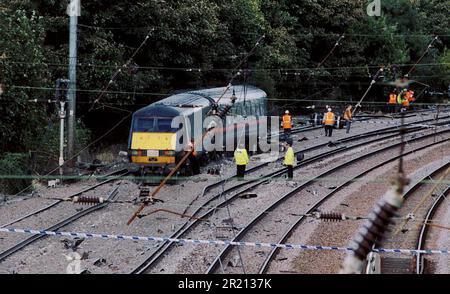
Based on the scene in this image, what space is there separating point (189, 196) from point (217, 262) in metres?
6.13

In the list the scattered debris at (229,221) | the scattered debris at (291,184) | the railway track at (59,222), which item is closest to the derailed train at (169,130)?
the railway track at (59,222)

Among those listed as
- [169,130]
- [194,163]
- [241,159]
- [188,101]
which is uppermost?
[188,101]

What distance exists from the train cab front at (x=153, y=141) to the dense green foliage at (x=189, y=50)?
3765 millimetres

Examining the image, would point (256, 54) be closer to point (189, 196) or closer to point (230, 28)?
point (230, 28)

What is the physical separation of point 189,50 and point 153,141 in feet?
35.4

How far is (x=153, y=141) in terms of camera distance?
21.8 m

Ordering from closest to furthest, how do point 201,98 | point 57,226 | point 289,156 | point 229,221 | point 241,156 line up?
point 57,226, point 229,221, point 241,156, point 289,156, point 201,98

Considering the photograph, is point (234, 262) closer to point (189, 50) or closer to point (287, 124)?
point (287, 124)

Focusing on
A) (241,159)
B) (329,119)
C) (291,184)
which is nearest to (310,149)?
(329,119)

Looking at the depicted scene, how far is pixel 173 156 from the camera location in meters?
21.6

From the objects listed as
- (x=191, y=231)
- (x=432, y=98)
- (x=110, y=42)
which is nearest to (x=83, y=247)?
(x=191, y=231)

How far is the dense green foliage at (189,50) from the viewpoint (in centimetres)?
2336

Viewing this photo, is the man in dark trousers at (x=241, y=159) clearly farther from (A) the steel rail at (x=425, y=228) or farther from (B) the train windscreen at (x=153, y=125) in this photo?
(A) the steel rail at (x=425, y=228)
